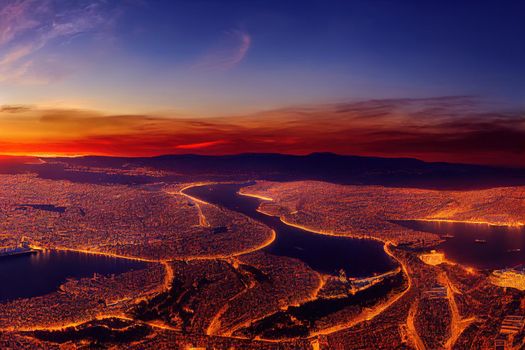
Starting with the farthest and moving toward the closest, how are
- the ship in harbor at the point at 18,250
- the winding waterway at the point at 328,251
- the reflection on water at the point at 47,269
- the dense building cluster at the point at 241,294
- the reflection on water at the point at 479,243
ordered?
the ship in harbor at the point at 18,250 → the reflection on water at the point at 479,243 → the winding waterway at the point at 328,251 → the reflection on water at the point at 47,269 → the dense building cluster at the point at 241,294

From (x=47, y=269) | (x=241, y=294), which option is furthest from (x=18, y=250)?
(x=241, y=294)

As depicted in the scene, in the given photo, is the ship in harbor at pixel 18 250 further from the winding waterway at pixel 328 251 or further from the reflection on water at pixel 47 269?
the winding waterway at pixel 328 251

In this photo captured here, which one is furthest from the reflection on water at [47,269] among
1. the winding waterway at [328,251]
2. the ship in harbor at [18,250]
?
the winding waterway at [328,251]

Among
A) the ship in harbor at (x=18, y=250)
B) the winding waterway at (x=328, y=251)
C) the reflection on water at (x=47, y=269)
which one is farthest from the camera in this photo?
the ship in harbor at (x=18, y=250)

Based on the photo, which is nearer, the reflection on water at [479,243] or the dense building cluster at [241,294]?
the dense building cluster at [241,294]

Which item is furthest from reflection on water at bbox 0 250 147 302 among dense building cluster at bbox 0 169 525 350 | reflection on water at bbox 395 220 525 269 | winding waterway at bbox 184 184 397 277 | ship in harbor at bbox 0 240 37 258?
reflection on water at bbox 395 220 525 269

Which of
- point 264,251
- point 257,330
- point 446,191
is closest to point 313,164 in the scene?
point 446,191

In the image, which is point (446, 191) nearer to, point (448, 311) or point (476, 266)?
point (476, 266)
